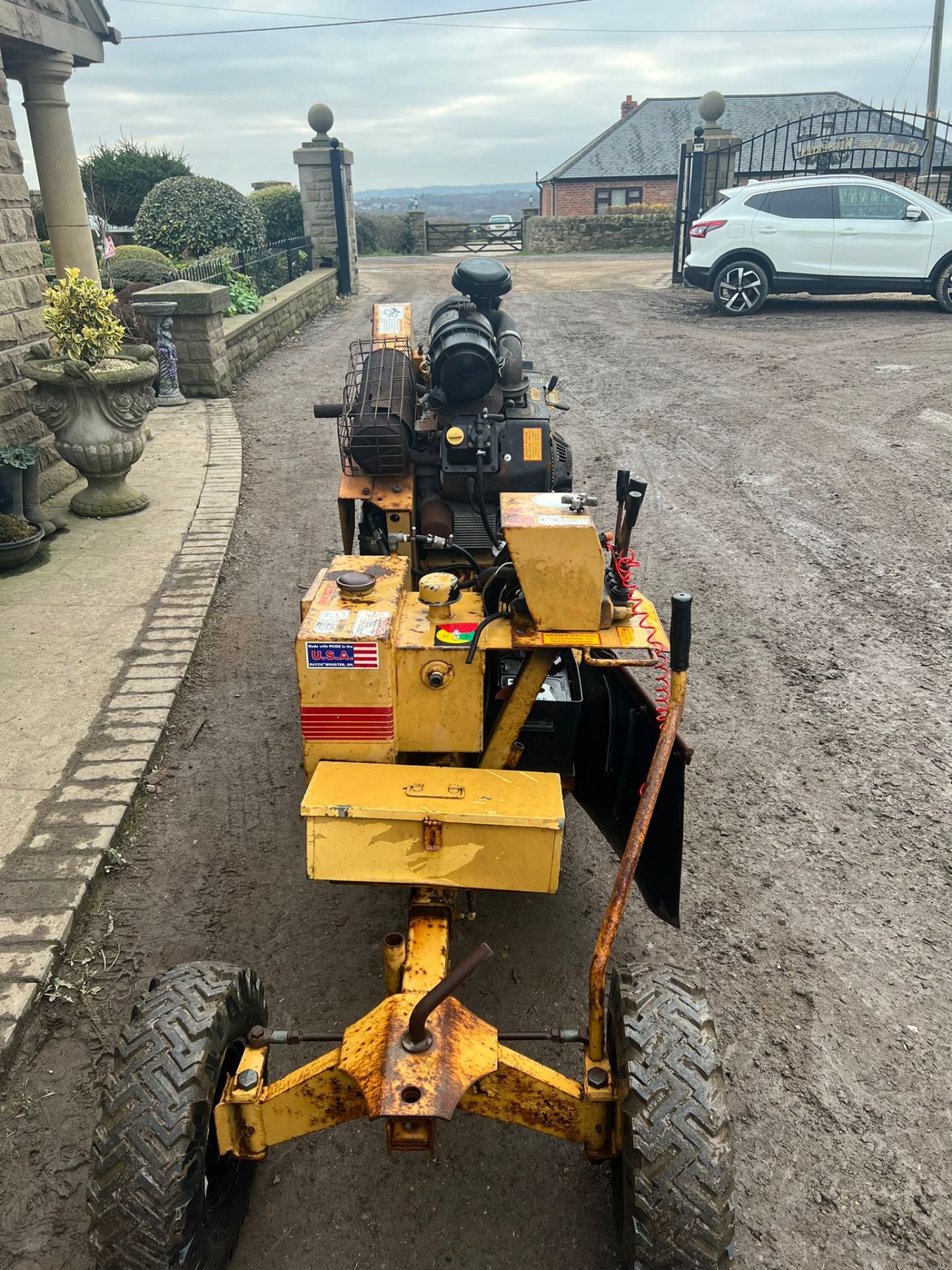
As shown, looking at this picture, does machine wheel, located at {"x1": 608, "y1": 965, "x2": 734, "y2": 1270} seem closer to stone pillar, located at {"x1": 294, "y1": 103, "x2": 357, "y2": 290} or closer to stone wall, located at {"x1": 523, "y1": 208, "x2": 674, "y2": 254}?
stone pillar, located at {"x1": 294, "y1": 103, "x2": 357, "y2": 290}

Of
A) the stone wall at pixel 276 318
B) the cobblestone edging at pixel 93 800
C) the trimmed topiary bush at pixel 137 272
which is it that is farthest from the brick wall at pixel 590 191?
the cobblestone edging at pixel 93 800

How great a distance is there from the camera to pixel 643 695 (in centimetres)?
316

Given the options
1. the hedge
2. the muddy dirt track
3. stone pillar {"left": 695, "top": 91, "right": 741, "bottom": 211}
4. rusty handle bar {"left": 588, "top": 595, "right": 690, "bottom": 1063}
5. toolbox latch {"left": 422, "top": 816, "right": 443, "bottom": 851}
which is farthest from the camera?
the hedge

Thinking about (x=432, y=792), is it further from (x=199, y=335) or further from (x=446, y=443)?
(x=199, y=335)

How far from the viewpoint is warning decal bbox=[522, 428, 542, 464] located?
187 inches

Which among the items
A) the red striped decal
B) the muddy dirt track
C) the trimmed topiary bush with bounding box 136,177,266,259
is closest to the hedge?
the trimmed topiary bush with bounding box 136,177,266,259

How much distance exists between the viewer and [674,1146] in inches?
85.6

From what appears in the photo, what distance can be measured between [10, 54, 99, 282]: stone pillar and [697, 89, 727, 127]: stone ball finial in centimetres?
1357

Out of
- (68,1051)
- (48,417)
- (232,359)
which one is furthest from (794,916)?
(232,359)

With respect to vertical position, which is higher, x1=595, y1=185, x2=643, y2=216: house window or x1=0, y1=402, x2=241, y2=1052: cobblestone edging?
x1=595, y1=185, x2=643, y2=216: house window

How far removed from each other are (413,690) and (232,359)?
1017cm

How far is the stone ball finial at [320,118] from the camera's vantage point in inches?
733

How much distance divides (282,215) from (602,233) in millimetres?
8764

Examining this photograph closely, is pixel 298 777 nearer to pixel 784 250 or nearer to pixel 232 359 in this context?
pixel 232 359
